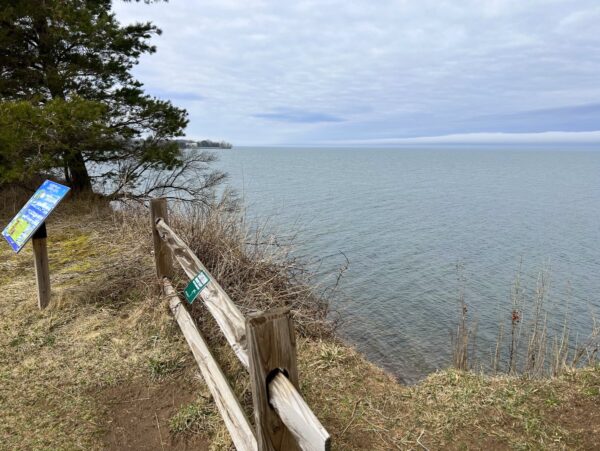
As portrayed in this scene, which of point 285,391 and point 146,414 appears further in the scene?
point 146,414

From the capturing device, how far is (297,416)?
1.73 m

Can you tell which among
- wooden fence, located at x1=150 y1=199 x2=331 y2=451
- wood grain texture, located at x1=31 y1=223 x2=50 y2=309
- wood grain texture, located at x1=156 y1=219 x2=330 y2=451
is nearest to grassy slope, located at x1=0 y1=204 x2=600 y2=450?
wood grain texture, located at x1=31 y1=223 x2=50 y2=309

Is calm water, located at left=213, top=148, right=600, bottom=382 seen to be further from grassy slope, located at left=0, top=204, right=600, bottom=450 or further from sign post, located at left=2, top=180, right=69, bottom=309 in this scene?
sign post, located at left=2, top=180, right=69, bottom=309

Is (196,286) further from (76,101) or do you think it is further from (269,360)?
(76,101)

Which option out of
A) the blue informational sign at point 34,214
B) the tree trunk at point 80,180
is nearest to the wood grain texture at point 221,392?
the blue informational sign at point 34,214

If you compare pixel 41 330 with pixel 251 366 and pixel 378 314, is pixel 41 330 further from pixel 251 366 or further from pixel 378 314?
pixel 378 314

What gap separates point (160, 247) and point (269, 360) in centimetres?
349

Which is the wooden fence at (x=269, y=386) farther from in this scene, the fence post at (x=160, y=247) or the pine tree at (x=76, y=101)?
the pine tree at (x=76, y=101)

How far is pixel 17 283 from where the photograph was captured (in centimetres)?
575

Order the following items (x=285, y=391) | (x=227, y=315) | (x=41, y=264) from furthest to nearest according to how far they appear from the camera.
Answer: (x=41, y=264) < (x=227, y=315) < (x=285, y=391)

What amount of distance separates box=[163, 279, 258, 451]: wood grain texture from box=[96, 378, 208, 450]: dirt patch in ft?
1.03

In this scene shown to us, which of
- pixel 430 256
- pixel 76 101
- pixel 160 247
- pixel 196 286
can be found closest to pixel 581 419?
pixel 196 286

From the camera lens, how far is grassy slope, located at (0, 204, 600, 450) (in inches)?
121

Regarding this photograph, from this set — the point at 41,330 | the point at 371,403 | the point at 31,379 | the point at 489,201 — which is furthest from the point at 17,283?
the point at 489,201
